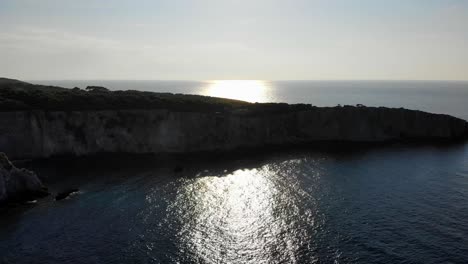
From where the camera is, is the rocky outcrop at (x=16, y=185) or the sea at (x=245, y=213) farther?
the rocky outcrop at (x=16, y=185)

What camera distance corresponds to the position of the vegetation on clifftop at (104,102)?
97.2 meters

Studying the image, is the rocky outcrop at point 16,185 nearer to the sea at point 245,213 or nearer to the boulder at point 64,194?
A: the sea at point 245,213

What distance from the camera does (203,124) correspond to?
109312mm

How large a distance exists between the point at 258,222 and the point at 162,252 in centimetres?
1565

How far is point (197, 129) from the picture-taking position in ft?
356

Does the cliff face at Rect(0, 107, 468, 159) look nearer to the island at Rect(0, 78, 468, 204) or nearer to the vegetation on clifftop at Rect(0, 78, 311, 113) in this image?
the island at Rect(0, 78, 468, 204)

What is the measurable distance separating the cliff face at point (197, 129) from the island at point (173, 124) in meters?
0.21

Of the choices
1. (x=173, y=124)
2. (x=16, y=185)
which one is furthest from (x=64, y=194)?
(x=173, y=124)

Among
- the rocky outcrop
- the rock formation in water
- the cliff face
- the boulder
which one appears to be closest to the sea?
the boulder

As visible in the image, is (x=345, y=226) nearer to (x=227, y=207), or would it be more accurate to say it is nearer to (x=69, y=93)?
(x=227, y=207)

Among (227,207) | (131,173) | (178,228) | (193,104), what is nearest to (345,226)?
(227,207)

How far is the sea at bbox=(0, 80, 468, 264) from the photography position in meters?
47.0

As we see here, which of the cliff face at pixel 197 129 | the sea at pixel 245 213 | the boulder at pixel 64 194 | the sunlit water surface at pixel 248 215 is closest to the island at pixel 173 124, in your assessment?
the cliff face at pixel 197 129

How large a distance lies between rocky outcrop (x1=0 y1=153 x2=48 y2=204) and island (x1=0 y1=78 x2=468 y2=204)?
24699mm
